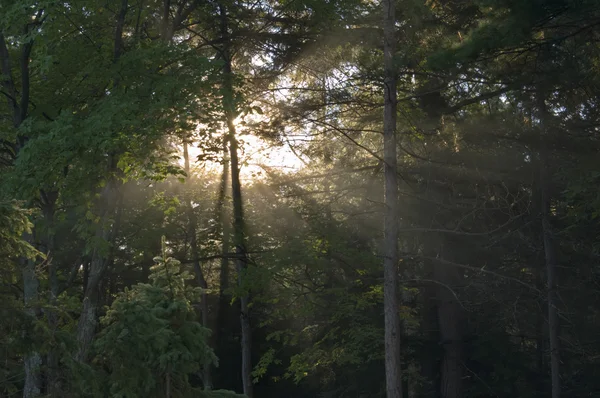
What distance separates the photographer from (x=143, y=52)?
11.4 meters

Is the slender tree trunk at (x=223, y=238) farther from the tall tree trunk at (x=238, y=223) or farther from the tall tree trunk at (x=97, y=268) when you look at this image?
the tall tree trunk at (x=97, y=268)

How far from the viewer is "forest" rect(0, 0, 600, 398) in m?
7.75

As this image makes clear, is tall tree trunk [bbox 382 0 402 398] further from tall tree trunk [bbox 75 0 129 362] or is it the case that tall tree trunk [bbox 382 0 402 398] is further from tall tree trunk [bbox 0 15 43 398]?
tall tree trunk [bbox 0 15 43 398]

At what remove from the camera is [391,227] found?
13.8 metres

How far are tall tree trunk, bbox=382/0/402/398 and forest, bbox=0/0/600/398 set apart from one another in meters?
0.05

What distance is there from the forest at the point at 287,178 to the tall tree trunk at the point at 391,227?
1.8 inches

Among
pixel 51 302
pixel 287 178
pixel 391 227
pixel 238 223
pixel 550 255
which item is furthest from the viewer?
pixel 550 255

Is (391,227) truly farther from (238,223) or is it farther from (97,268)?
(97,268)

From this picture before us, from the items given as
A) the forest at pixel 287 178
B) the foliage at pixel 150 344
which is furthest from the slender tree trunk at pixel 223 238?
the foliage at pixel 150 344

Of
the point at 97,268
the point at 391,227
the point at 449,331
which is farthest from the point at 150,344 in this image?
the point at 449,331

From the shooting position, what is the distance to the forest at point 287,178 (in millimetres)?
7750

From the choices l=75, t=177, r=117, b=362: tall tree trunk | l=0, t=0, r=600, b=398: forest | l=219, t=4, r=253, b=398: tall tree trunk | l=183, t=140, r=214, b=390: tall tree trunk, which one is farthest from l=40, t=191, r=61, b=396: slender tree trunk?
l=183, t=140, r=214, b=390: tall tree trunk

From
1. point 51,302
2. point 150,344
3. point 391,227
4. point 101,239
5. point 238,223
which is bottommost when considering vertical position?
point 150,344

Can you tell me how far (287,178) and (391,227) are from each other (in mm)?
4642
